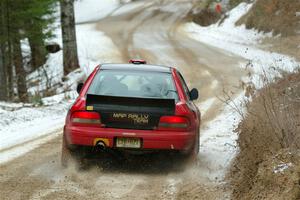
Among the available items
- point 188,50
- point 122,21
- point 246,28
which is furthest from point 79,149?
point 122,21

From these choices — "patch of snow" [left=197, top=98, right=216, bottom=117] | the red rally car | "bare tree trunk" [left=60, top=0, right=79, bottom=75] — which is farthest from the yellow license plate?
"bare tree trunk" [left=60, top=0, right=79, bottom=75]

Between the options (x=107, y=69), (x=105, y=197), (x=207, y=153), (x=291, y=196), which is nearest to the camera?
(x=291, y=196)

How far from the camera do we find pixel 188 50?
27562 millimetres

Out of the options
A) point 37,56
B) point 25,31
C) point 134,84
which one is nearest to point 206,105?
point 134,84

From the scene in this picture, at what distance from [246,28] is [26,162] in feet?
79.0

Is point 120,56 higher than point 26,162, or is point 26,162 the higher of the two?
point 26,162

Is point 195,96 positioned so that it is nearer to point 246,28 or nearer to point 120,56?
point 120,56

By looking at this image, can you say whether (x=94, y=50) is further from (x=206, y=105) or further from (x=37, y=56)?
(x=206, y=105)

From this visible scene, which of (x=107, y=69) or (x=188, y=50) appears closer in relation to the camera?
(x=107, y=69)

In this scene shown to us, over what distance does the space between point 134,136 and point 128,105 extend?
423mm

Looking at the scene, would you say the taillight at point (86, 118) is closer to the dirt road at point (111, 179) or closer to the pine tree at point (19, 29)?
the dirt road at point (111, 179)

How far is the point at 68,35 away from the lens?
830 inches

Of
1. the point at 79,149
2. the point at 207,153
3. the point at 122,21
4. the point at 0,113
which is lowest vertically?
the point at 122,21

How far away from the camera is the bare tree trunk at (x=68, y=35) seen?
2053 centimetres
